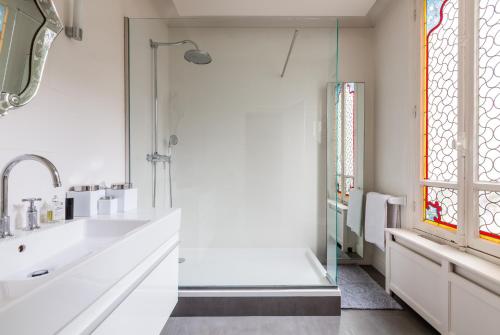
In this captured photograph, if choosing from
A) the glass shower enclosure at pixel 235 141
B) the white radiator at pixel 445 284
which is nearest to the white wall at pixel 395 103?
the white radiator at pixel 445 284

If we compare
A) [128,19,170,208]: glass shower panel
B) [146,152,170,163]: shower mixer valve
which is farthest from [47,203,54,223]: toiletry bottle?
[146,152,170,163]: shower mixer valve

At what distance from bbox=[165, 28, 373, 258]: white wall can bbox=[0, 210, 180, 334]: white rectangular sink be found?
696mm

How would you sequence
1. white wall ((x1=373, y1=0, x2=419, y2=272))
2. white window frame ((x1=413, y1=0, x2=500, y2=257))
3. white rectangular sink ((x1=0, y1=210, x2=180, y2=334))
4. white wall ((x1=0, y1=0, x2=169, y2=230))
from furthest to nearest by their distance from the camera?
white wall ((x1=373, y1=0, x2=419, y2=272)) < white window frame ((x1=413, y1=0, x2=500, y2=257)) < white wall ((x1=0, y1=0, x2=169, y2=230)) < white rectangular sink ((x1=0, y1=210, x2=180, y2=334))

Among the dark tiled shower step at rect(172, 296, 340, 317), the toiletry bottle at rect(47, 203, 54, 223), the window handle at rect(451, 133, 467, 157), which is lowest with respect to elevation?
the dark tiled shower step at rect(172, 296, 340, 317)

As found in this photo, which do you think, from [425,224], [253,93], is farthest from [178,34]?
[425,224]

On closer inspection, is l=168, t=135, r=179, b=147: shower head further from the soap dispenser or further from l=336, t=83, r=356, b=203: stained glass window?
l=336, t=83, r=356, b=203: stained glass window

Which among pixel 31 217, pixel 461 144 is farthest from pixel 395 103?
pixel 31 217

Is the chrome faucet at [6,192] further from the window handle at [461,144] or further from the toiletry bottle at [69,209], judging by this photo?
the window handle at [461,144]

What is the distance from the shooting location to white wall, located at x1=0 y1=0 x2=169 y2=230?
3.89 ft

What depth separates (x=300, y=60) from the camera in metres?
2.22

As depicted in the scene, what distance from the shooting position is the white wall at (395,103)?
91.2 inches

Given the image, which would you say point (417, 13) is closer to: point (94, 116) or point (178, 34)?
point (178, 34)

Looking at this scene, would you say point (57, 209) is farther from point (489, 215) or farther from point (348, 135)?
point (348, 135)

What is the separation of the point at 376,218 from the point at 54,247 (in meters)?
2.37
